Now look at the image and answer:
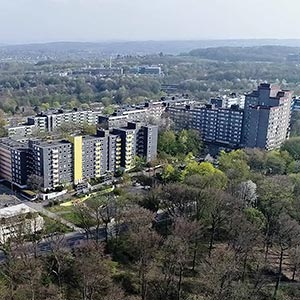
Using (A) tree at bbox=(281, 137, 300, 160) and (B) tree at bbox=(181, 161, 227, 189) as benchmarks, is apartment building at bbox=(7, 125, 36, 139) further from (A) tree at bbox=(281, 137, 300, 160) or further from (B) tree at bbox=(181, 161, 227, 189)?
(A) tree at bbox=(281, 137, 300, 160)

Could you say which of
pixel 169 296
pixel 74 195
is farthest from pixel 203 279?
pixel 74 195

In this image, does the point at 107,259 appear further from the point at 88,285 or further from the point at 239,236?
the point at 239,236

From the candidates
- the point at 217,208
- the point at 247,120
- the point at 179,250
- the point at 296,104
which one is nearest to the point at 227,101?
the point at 296,104

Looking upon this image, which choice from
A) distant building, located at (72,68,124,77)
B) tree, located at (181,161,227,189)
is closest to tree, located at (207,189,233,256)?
tree, located at (181,161,227,189)

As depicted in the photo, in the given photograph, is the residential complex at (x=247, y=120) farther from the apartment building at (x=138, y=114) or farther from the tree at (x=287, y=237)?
the tree at (x=287, y=237)

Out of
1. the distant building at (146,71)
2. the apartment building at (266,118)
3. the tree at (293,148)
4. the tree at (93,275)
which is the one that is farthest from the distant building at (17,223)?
the distant building at (146,71)

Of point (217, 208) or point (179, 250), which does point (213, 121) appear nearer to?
point (217, 208)
